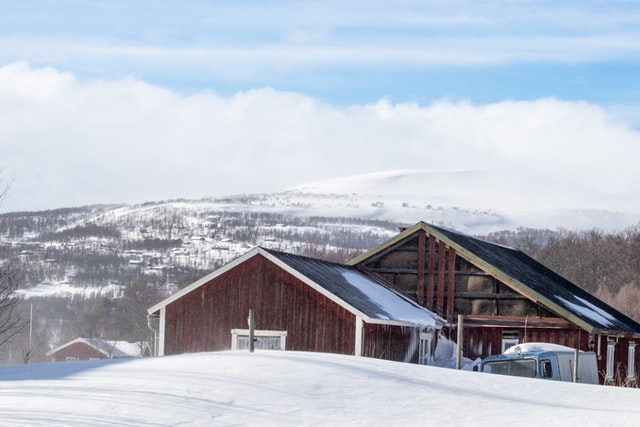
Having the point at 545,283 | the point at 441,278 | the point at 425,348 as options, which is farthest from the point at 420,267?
the point at 545,283

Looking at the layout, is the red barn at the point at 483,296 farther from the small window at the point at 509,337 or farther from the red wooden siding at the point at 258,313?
the red wooden siding at the point at 258,313

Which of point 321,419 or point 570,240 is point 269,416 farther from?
point 570,240

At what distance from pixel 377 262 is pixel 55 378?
20289 millimetres

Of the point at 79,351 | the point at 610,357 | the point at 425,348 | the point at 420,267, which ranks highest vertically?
the point at 420,267

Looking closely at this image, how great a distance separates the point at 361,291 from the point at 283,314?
302 cm

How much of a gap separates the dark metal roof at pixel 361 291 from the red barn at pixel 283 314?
64 millimetres

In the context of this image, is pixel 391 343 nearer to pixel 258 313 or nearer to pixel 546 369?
pixel 258 313

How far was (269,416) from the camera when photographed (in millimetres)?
14500

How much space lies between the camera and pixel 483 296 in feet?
114

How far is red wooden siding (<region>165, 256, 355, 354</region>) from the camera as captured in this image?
2997 cm

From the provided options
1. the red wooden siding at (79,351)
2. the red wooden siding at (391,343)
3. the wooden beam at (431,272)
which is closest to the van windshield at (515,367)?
the red wooden siding at (391,343)

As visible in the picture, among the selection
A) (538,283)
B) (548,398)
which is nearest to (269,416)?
(548,398)

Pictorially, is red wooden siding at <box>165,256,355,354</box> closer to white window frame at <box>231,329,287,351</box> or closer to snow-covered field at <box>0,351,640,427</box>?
white window frame at <box>231,329,287,351</box>

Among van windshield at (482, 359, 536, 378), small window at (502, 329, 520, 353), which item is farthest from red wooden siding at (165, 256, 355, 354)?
small window at (502, 329, 520, 353)
